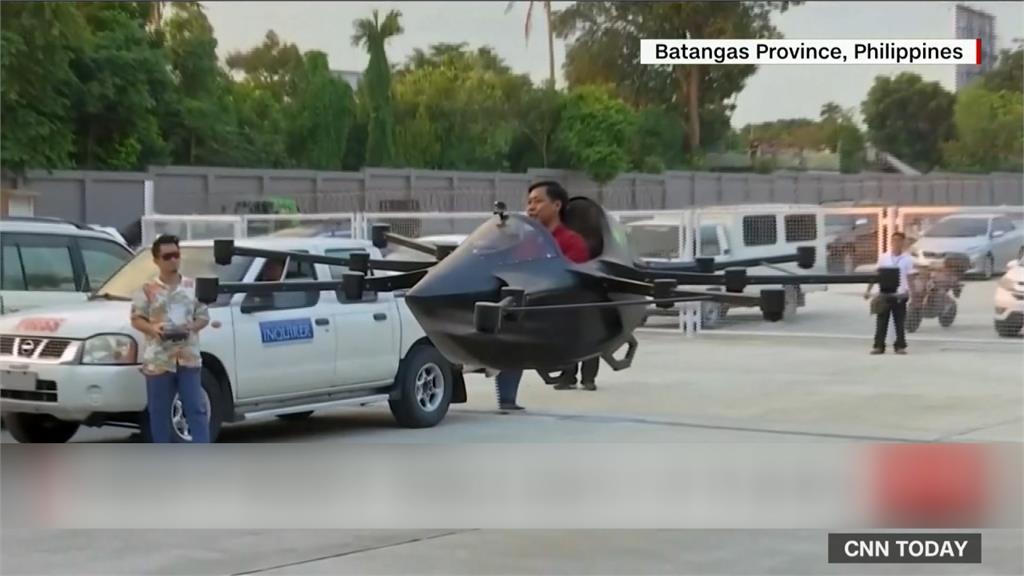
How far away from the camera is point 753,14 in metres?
7.75

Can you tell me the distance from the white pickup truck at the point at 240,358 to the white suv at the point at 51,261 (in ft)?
3.02

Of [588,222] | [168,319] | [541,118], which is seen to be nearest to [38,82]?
[541,118]

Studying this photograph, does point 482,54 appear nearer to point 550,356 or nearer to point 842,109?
point 842,109

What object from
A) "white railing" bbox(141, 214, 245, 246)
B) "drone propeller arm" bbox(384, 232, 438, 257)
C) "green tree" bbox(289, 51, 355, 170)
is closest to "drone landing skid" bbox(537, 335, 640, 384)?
"drone propeller arm" bbox(384, 232, 438, 257)

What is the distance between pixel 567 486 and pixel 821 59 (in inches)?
94.4

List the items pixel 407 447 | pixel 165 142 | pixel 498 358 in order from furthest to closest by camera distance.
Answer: pixel 165 142 → pixel 407 447 → pixel 498 358

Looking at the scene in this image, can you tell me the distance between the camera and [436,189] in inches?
731

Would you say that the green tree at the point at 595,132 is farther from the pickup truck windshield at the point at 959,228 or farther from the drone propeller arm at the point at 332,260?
the pickup truck windshield at the point at 959,228

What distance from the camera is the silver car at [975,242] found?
723 inches

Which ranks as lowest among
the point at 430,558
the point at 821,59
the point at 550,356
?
the point at 430,558

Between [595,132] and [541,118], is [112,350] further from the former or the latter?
[541,118]

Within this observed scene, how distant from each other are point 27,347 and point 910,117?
24.9ft

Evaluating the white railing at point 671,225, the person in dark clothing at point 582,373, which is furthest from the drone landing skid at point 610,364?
the white railing at point 671,225

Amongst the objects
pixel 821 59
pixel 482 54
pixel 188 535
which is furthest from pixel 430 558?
pixel 482 54
